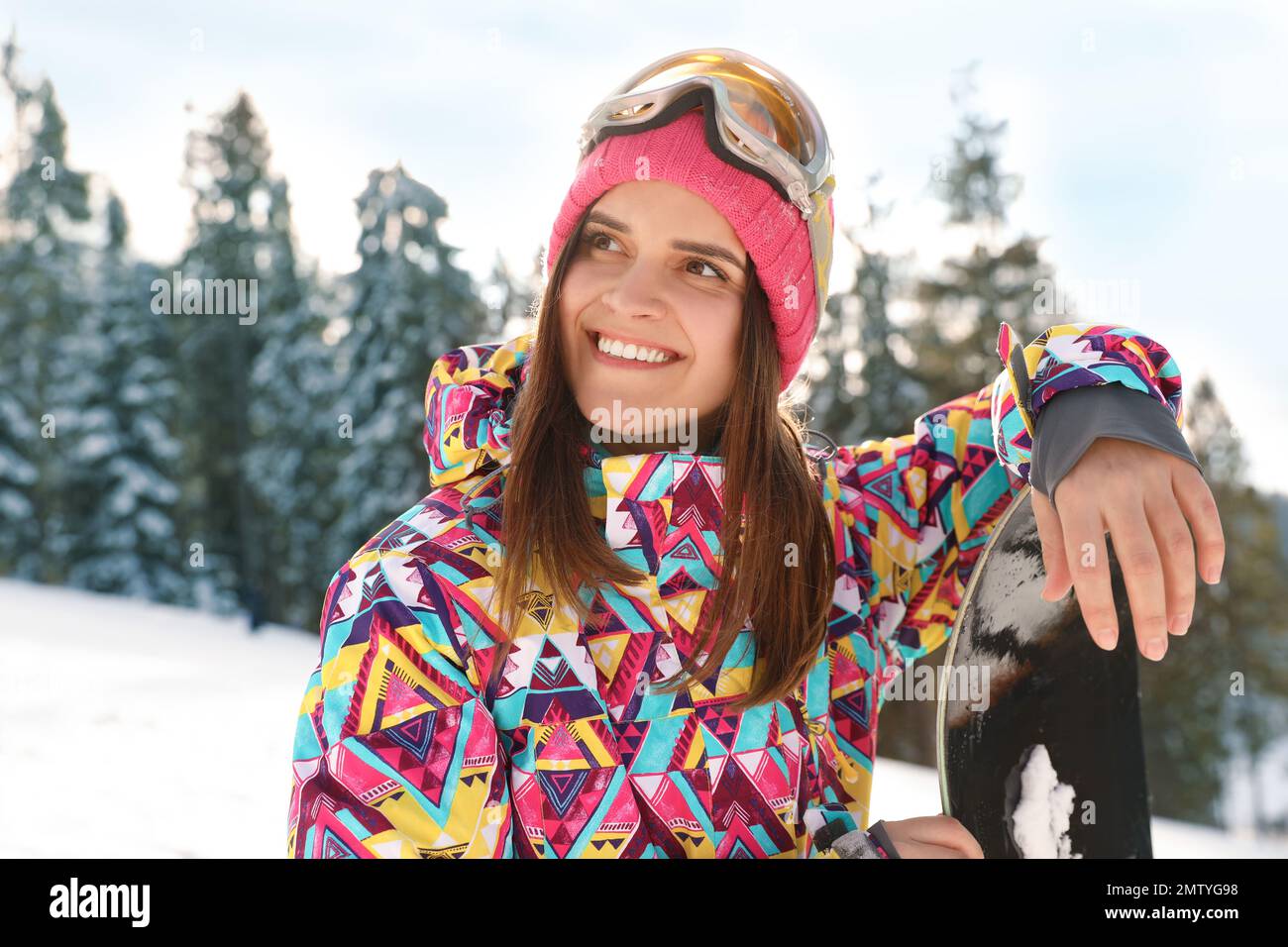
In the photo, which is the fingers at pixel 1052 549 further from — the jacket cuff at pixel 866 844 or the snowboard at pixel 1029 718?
the jacket cuff at pixel 866 844

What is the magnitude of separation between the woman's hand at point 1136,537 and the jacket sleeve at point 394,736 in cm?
100

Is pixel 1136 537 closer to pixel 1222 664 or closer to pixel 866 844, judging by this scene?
pixel 866 844

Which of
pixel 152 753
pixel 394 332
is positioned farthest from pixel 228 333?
pixel 152 753

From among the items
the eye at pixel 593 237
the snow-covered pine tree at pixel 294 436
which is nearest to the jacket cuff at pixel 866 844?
the eye at pixel 593 237

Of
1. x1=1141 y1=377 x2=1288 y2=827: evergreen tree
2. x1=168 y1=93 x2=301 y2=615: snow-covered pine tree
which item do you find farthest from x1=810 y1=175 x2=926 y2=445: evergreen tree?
x1=168 y1=93 x2=301 y2=615: snow-covered pine tree

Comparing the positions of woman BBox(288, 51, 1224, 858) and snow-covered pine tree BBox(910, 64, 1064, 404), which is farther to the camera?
snow-covered pine tree BBox(910, 64, 1064, 404)

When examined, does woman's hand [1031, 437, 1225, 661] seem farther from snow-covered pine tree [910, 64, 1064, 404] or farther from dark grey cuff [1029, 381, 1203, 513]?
snow-covered pine tree [910, 64, 1064, 404]

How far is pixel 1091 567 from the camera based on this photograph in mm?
1651

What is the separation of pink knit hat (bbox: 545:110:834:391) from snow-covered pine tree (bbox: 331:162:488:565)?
18.7m

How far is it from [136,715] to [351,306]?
14308 millimetres

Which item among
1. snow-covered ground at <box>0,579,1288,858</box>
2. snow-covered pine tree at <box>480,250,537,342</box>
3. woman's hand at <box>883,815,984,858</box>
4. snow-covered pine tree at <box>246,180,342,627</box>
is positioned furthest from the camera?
snow-covered pine tree at <box>246,180,342,627</box>

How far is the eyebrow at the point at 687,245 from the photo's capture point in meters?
2.21

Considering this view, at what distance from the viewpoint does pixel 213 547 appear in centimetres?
3041

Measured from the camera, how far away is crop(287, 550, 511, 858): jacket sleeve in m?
1.60
